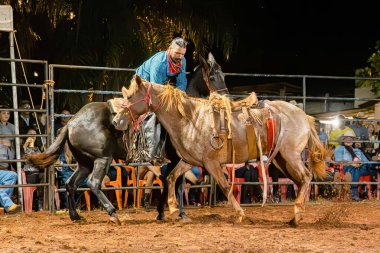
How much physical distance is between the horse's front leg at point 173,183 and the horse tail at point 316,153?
1745 mm

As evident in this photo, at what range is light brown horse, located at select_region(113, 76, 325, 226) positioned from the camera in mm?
7418

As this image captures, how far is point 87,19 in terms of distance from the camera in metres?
13.0

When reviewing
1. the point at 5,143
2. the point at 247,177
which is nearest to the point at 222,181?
the point at 247,177

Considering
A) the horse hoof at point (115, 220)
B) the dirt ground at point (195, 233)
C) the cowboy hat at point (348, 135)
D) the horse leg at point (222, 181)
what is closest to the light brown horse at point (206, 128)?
the horse leg at point (222, 181)

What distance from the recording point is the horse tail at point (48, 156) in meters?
7.94

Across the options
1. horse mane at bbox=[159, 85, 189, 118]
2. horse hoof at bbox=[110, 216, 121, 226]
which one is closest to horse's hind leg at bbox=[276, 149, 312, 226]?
horse mane at bbox=[159, 85, 189, 118]

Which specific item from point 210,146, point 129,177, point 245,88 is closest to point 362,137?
point 129,177

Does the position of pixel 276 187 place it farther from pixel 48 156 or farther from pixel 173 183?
pixel 48 156

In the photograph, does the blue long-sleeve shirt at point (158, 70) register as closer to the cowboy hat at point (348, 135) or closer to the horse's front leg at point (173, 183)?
the horse's front leg at point (173, 183)

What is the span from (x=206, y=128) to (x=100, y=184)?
5.06 feet

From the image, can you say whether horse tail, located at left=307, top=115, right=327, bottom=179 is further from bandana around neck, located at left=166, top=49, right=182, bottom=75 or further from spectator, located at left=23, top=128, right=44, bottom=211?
spectator, located at left=23, top=128, right=44, bottom=211

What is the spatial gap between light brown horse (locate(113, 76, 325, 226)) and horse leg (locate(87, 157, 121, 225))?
0.77 meters

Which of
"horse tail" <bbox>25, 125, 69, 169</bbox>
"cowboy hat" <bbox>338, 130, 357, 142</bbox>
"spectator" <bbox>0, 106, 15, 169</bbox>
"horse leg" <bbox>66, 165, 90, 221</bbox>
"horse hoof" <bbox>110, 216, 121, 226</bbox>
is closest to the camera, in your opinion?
"horse hoof" <bbox>110, 216, 121, 226</bbox>

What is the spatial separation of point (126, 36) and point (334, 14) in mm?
12486
